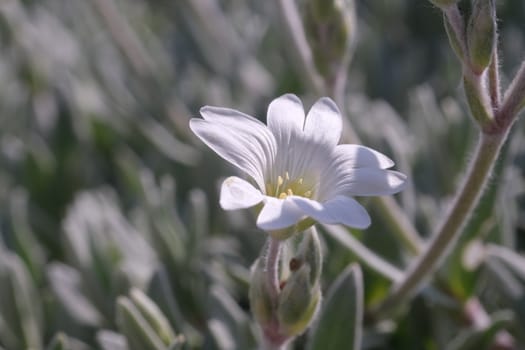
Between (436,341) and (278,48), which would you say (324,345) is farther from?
(278,48)

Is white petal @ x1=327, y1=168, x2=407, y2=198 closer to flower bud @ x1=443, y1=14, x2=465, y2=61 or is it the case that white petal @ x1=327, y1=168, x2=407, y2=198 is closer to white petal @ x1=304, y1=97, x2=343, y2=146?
white petal @ x1=304, y1=97, x2=343, y2=146

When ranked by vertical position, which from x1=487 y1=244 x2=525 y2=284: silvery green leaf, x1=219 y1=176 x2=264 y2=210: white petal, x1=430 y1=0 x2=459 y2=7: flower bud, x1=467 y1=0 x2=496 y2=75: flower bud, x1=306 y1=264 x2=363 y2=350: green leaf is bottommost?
x1=487 y1=244 x2=525 y2=284: silvery green leaf

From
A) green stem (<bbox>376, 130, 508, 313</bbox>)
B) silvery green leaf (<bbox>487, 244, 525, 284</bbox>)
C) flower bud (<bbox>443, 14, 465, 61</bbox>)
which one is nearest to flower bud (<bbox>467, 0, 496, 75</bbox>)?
flower bud (<bbox>443, 14, 465, 61</bbox>)

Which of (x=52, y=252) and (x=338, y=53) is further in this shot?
(x=52, y=252)

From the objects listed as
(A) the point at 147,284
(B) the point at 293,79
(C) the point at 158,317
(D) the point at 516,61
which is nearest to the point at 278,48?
(B) the point at 293,79

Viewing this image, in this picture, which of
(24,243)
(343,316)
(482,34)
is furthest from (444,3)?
(24,243)

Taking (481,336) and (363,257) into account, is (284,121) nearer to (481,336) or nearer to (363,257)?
(363,257)
